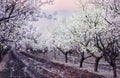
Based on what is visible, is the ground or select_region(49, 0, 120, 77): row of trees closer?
select_region(49, 0, 120, 77): row of trees

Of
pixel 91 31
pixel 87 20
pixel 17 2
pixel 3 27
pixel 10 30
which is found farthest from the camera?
pixel 87 20

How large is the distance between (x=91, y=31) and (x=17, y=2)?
23.1 metres

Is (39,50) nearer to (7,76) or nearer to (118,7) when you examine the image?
(7,76)

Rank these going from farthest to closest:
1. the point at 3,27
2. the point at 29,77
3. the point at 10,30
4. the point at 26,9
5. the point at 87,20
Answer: the point at 87,20, the point at 29,77, the point at 10,30, the point at 3,27, the point at 26,9

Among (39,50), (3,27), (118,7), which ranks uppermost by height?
(118,7)

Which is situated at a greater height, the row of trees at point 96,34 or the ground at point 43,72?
the row of trees at point 96,34

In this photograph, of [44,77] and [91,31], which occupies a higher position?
[91,31]

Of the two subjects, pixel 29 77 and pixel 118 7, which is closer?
pixel 118 7

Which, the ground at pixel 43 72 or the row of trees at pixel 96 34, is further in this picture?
the ground at pixel 43 72

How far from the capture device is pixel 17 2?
640 inches

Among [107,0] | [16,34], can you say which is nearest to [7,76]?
[16,34]

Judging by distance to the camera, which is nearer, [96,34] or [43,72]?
[96,34]

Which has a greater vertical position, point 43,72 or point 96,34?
point 96,34

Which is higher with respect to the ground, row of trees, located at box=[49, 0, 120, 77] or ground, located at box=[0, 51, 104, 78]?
row of trees, located at box=[49, 0, 120, 77]
